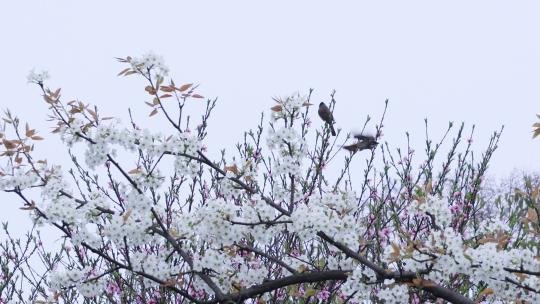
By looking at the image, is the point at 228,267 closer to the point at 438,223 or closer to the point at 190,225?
the point at 190,225

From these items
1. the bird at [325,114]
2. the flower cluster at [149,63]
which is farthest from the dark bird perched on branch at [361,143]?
the flower cluster at [149,63]

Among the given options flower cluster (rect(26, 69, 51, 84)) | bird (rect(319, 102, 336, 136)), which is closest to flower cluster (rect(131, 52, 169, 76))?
flower cluster (rect(26, 69, 51, 84))

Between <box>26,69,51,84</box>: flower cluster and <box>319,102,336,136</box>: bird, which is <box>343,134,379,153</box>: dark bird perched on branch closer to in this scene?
<box>319,102,336,136</box>: bird

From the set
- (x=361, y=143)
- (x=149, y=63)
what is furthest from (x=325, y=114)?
(x=149, y=63)

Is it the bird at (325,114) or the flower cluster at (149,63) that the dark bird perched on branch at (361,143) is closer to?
the bird at (325,114)

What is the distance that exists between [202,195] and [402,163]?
2.24 m

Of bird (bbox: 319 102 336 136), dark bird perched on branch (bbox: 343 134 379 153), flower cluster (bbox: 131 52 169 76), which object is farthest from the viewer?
dark bird perched on branch (bbox: 343 134 379 153)

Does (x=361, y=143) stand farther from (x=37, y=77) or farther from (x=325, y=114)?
(x=37, y=77)

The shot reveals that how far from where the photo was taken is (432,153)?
679 centimetres

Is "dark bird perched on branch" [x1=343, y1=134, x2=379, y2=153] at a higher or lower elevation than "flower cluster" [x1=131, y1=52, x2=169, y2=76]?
higher

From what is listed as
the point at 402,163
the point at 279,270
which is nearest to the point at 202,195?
the point at 279,270

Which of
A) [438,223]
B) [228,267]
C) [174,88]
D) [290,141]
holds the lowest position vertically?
[438,223]

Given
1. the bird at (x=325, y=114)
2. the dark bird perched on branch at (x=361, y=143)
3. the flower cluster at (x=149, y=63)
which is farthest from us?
the dark bird perched on branch at (x=361, y=143)

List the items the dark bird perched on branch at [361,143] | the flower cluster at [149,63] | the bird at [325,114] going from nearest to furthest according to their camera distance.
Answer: the flower cluster at [149,63], the bird at [325,114], the dark bird perched on branch at [361,143]
